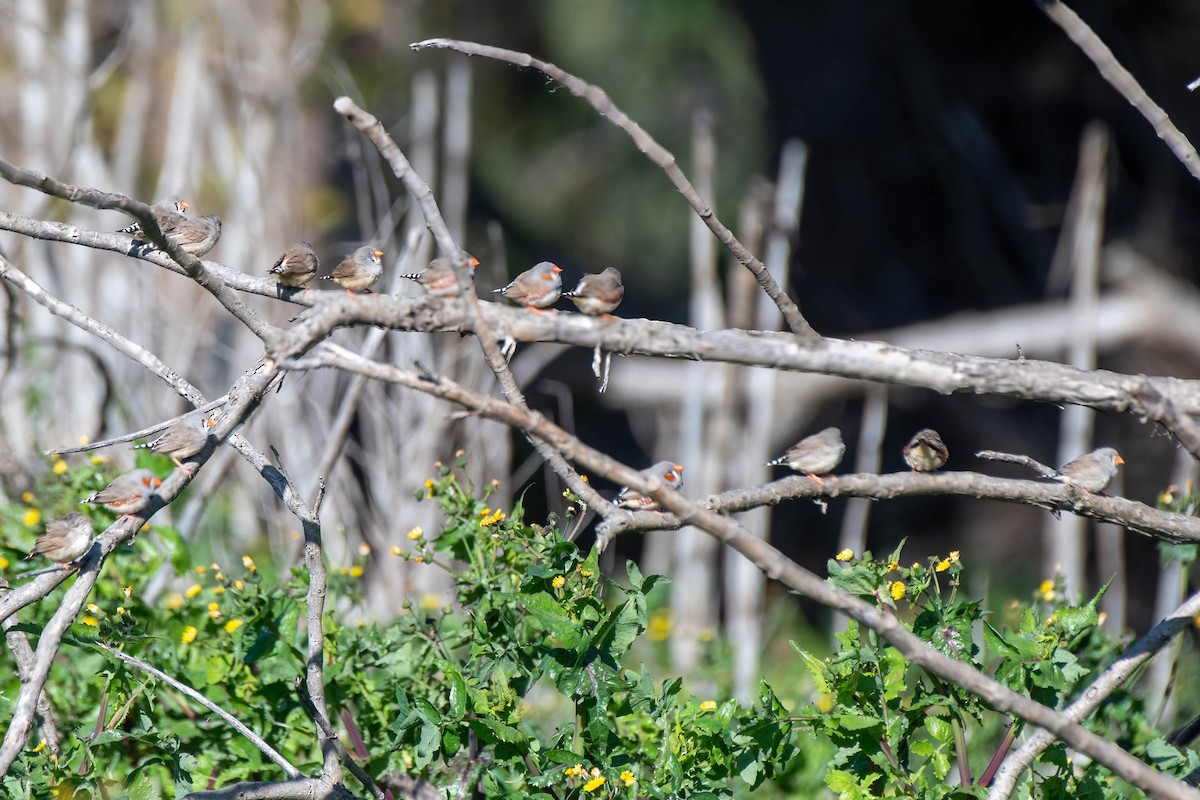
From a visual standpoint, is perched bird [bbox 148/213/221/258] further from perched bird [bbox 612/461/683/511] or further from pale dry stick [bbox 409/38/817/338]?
perched bird [bbox 612/461/683/511]

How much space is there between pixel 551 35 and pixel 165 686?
385 inches

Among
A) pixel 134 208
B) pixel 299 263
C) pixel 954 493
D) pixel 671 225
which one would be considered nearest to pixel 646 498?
pixel 954 493

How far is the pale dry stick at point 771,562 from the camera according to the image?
2.48 m

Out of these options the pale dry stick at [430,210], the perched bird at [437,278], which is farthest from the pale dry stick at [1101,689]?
the perched bird at [437,278]

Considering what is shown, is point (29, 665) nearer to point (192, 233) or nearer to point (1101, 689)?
Answer: point (192, 233)

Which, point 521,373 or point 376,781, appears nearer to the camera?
point 376,781

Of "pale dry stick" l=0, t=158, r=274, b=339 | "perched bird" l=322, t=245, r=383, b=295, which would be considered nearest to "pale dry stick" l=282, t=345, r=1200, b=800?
"pale dry stick" l=0, t=158, r=274, b=339

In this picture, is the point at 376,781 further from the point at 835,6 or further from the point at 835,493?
the point at 835,6

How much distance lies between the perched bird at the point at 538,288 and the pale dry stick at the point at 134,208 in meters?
1.07

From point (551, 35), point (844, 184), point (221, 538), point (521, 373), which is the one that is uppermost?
point (551, 35)

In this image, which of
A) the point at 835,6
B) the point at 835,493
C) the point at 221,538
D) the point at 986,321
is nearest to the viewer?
the point at 835,493

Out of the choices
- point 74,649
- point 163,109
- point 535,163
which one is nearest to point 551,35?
point 535,163

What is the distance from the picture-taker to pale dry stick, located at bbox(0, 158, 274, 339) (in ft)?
7.76

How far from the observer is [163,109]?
40.2 feet
